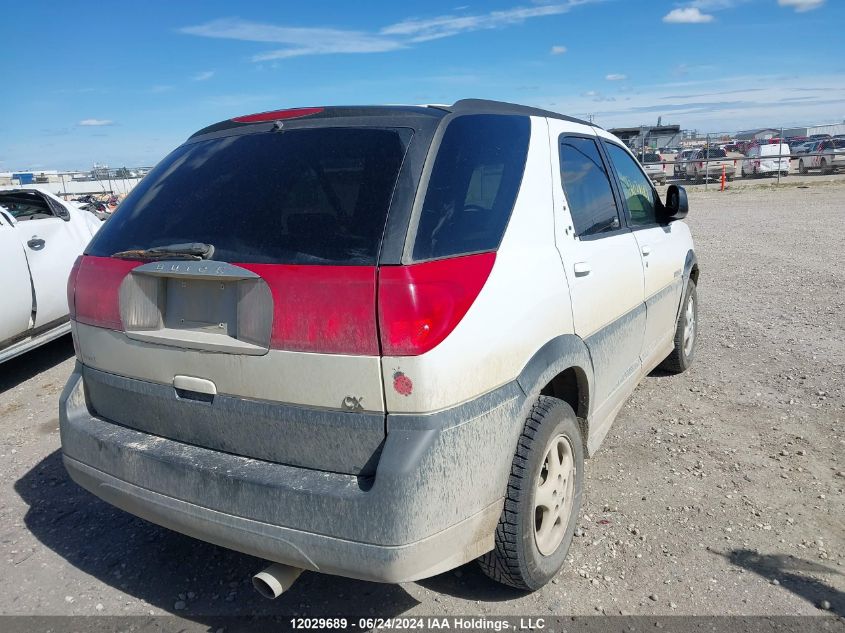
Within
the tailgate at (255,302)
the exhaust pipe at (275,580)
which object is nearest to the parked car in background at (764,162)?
the tailgate at (255,302)

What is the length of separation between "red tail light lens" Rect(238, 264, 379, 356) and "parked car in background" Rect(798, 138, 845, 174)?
3126 centimetres

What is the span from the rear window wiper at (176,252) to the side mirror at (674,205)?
3.14 m

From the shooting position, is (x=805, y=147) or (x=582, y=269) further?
(x=805, y=147)

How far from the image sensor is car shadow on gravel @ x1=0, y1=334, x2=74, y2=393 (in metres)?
5.82

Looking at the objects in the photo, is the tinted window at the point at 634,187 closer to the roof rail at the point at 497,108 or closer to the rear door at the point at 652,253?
the rear door at the point at 652,253

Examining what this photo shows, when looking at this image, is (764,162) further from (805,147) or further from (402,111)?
(402,111)

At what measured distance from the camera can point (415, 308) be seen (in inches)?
79.1

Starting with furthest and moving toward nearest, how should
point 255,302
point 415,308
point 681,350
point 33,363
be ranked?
point 33,363
point 681,350
point 255,302
point 415,308

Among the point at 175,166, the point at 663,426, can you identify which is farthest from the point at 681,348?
the point at 175,166

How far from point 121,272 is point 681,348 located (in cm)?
400

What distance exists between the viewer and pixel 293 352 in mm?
2117

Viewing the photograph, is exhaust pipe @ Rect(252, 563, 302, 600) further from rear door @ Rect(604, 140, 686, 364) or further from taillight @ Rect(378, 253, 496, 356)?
rear door @ Rect(604, 140, 686, 364)

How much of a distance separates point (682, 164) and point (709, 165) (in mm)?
1400

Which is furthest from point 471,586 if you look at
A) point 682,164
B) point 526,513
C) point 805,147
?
point 805,147
